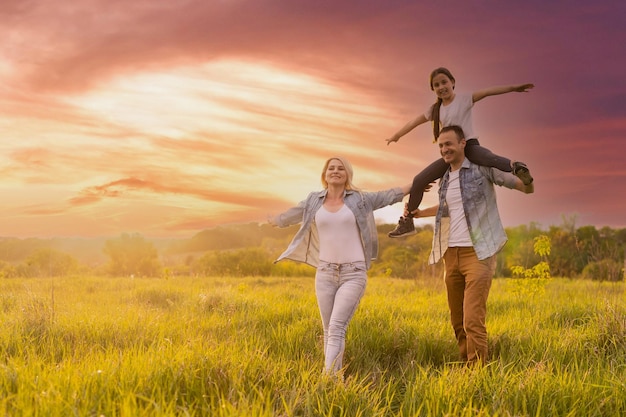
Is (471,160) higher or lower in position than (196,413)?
higher

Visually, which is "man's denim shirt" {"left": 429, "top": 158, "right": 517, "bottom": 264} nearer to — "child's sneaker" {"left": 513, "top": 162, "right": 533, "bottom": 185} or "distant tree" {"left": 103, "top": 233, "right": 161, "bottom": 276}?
"child's sneaker" {"left": 513, "top": 162, "right": 533, "bottom": 185}

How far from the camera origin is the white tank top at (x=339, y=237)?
5691 millimetres

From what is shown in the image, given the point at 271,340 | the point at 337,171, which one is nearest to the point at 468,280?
the point at 337,171

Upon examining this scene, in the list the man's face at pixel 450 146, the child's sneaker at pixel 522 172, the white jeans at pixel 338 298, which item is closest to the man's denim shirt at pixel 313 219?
the white jeans at pixel 338 298

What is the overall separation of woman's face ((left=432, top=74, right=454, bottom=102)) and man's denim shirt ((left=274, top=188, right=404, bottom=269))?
1.21 metres

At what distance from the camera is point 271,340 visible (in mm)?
6742

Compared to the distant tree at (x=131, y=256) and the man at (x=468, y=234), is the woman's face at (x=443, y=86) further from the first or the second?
the distant tree at (x=131, y=256)

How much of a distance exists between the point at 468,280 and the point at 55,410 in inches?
156

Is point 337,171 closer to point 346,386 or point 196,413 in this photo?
point 346,386

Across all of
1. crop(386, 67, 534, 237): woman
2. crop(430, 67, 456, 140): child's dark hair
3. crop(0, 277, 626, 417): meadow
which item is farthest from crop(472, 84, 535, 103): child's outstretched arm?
crop(0, 277, 626, 417): meadow

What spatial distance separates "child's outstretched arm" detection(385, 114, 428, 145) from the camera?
6703 mm

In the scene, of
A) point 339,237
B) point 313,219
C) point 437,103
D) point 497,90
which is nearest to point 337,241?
point 339,237

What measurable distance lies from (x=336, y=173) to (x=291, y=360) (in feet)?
6.81

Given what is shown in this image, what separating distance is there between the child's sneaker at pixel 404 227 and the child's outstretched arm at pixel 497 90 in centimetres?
157
